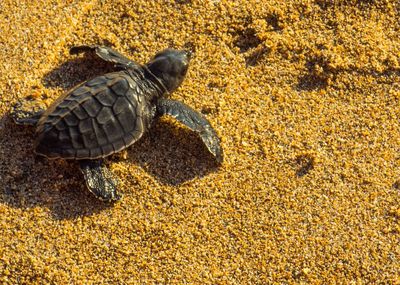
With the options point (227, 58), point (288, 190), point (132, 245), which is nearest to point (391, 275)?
point (288, 190)

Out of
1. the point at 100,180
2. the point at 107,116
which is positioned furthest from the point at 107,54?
the point at 100,180

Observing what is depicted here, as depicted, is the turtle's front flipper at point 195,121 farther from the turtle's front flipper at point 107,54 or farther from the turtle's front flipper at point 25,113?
the turtle's front flipper at point 25,113

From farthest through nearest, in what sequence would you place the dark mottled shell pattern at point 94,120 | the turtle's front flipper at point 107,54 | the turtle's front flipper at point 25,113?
the turtle's front flipper at point 107,54
the turtle's front flipper at point 25,113
the dark mottled shell pattern at point 94,120

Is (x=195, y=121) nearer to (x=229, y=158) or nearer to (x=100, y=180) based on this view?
(x=229, y=158)

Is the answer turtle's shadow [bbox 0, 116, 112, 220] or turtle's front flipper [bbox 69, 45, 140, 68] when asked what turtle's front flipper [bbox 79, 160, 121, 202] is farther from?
turtle's front flipper [bbox 69, 45, 140, 68]

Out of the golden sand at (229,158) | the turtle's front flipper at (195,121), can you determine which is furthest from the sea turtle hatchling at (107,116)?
the golden sand at (229,158)

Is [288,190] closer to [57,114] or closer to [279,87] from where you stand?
[279,87]

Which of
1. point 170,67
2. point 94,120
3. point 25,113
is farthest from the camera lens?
point 170,67
